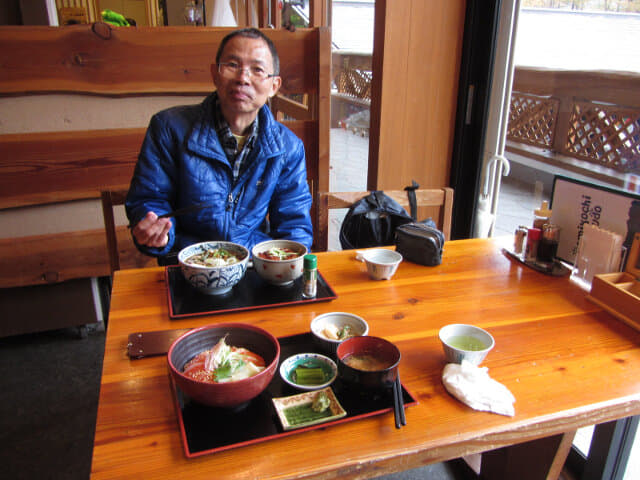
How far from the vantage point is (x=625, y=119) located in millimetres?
1514

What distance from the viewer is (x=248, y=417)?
774 millimetres

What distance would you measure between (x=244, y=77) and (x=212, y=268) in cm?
72

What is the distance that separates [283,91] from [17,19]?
9.98 ft

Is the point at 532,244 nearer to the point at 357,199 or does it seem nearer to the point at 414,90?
the point at 357,199

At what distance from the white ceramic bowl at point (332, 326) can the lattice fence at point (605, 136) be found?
1128 mm

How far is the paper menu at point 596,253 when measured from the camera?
48.8 inches

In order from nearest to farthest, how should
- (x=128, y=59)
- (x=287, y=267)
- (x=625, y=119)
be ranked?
(x=287, y=267) → (x=625, y=119) → (x=128, y=59)

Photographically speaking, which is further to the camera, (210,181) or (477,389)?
(210,181)

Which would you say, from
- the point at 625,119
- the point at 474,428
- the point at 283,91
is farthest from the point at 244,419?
the point at 283,91

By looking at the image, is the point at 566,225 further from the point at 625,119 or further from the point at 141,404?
the point at 141,404

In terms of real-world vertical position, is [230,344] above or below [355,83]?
below

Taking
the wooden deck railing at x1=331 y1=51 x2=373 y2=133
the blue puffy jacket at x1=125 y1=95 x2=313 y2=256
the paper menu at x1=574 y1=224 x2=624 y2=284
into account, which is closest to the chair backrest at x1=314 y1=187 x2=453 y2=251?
the blue puffy jacket at x1=125 y1=95 x2=313 y2=256

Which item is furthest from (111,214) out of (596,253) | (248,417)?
(596,253)

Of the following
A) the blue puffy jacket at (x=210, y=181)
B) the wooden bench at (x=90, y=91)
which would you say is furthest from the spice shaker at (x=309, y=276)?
the wooden bench at (x=90, y=91)
